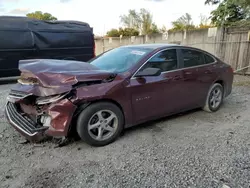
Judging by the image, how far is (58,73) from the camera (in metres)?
2.99

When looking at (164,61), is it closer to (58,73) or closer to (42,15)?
(58,73)

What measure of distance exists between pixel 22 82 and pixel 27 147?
0.95 m

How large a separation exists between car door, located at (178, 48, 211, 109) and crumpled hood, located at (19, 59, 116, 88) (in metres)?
1.62

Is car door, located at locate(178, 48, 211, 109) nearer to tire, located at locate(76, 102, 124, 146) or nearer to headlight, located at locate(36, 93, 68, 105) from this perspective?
tire, located at locate(76, 102, 124, 146)

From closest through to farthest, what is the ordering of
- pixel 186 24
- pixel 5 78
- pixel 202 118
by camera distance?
pixel 202 118
pixel 5 78
pixel 186 24

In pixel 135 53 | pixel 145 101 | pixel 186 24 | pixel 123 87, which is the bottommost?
pixel 145 101

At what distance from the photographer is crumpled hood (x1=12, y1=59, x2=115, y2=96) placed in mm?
2928

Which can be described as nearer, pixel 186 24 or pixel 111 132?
pixel 111 132

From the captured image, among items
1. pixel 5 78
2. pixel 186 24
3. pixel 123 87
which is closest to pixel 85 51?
pixel 5 78

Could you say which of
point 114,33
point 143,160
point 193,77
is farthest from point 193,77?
point 114,33

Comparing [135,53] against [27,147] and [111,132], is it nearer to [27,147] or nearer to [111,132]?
[111,132]

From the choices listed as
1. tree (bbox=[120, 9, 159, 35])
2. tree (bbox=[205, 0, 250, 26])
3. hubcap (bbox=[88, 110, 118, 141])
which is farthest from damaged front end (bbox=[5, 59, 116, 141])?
tree (bbox=[120, 9, 159, 35])

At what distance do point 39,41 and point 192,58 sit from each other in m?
6.10

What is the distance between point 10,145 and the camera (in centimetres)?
327
